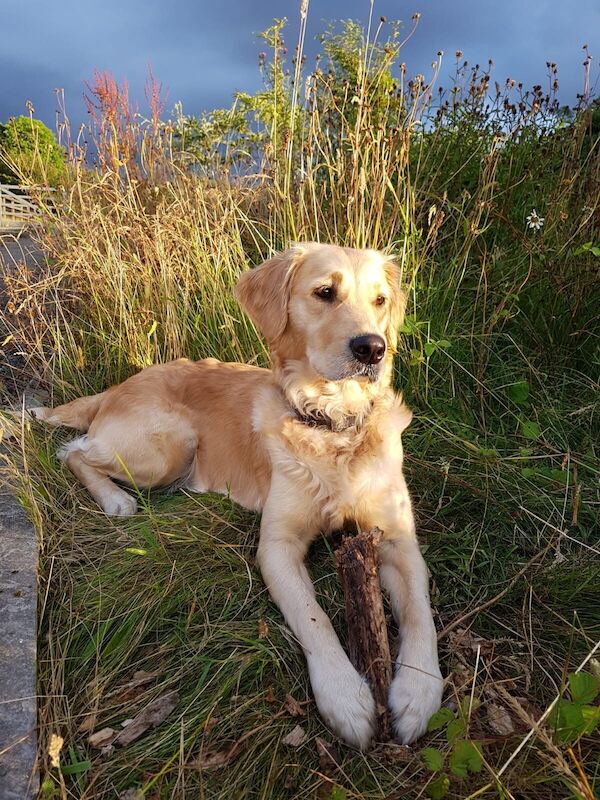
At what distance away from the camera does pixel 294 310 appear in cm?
255

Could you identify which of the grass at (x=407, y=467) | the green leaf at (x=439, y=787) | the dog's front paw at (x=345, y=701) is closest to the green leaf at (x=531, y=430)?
the grass at (x=407, y=467)

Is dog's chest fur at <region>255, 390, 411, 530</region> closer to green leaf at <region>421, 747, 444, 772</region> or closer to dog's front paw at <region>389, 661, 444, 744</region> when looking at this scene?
dog's front paw at <region>389, 661, 444, 744</region>

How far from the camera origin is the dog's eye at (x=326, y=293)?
247 cm

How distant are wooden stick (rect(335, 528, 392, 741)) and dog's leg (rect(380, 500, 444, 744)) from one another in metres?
0.05

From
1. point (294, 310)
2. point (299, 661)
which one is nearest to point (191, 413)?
point (294, 310)

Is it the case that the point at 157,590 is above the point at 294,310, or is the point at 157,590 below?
below

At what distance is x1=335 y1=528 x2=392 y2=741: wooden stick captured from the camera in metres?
1.76

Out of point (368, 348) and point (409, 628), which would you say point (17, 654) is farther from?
point (368, 348)

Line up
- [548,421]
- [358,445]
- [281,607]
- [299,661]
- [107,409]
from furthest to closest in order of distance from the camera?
[107,409] → [548,421] → [358,445] → [281,607] → [299,661]

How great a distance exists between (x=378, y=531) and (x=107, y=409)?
1.87 metres

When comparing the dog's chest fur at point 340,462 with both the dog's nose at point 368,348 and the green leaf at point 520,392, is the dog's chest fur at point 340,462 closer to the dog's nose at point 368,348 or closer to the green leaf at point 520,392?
the dog's nose at point 368,348

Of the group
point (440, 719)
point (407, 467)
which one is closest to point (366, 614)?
point (440, 719)

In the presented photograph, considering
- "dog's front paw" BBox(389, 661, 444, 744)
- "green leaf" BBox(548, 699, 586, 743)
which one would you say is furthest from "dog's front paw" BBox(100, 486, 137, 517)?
"green leaf" BBox(548, 699, 586, 743)

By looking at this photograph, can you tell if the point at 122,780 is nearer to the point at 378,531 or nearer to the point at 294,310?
the point at 378,531
